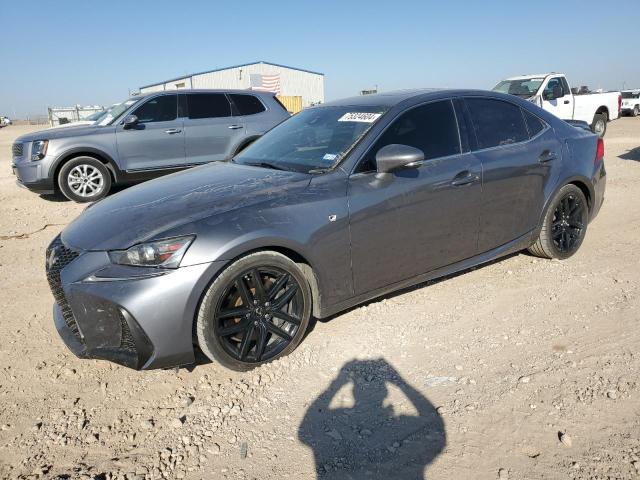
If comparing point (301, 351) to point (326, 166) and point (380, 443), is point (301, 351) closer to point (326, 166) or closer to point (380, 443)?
point (380, 443)

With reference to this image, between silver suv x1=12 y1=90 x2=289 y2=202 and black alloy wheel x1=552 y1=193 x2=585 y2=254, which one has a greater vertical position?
silver suv x1=12 y1=90 x2=289 y2=202

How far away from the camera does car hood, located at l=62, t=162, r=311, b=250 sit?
9.54 ft

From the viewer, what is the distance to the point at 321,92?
47.5 m

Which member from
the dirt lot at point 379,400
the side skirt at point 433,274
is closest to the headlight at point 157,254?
the dirt lot at point 379,400

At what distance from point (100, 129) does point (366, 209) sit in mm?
6380

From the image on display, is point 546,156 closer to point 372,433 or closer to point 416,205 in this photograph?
point 416,205

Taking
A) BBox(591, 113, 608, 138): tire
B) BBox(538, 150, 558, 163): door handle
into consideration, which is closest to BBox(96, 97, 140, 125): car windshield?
BBox(538, 150, 558, 163): door handle

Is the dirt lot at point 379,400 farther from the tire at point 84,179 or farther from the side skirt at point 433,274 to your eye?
the tire at point 84,179

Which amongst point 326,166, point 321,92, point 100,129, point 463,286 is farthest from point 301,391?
point 321,92

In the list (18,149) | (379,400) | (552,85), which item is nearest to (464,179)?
(379,400)

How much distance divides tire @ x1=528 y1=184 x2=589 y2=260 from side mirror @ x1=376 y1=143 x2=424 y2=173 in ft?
6.05

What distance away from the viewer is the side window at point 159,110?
28.2ft

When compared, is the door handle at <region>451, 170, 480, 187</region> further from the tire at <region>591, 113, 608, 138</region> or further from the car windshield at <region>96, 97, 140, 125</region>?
the tire at <region>591, 113, 608, 138</region>

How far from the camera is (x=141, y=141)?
840 cm
